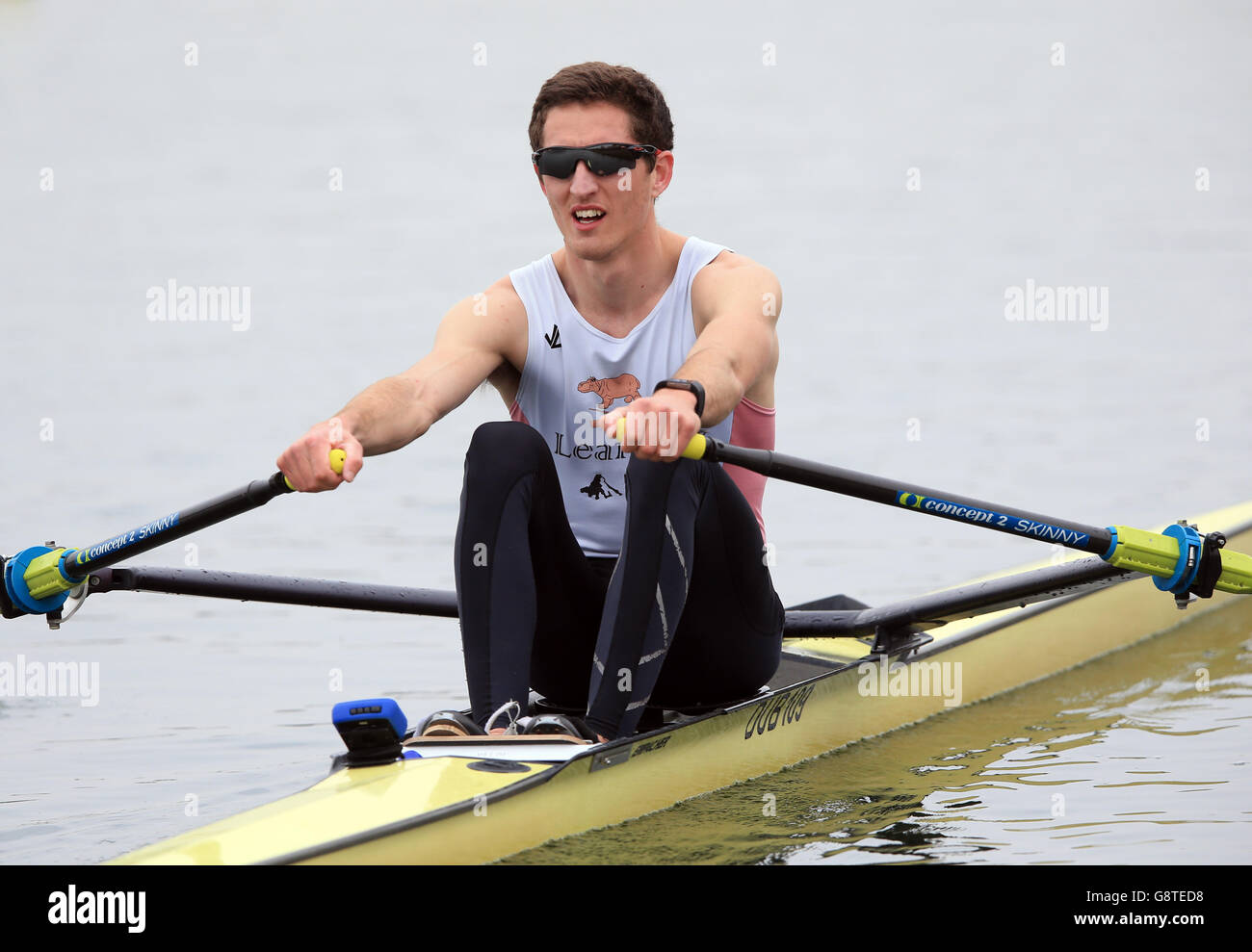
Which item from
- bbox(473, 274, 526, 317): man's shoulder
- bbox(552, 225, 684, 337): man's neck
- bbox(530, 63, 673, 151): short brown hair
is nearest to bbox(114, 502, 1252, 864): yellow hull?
bbox(552, 225, 684, 337): man's neck

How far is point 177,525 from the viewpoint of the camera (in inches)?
174

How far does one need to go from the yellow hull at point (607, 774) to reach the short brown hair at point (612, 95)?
1794 mm

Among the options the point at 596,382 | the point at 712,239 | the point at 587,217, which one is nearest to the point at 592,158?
the point at 587,217

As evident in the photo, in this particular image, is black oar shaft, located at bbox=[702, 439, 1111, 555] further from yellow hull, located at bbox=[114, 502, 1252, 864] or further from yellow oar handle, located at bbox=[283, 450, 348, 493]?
yellow oar handle, located at bbox=[283, 450, 348, 493]

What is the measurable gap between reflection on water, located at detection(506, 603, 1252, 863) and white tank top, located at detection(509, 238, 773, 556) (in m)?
0.92

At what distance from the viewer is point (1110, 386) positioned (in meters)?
14.5

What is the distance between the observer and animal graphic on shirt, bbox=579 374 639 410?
4.73 meters

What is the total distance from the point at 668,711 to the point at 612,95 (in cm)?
190

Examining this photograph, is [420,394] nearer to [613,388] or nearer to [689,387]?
[613,388]

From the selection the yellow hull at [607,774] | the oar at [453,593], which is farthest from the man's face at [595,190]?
the yellow hull at [607,774]

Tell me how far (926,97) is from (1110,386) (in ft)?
39.1

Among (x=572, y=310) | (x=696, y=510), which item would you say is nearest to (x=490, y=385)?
(x=572, y=310)
